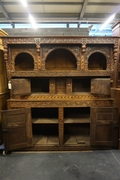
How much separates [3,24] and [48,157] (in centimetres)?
394

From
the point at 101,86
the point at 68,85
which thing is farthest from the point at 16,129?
the point at 101,86

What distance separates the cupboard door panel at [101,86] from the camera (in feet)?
6.14

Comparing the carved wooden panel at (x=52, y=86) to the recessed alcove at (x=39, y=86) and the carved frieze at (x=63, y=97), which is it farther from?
the recessed alcove at (x=39, y=86)

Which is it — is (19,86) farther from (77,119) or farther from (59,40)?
(77,119)

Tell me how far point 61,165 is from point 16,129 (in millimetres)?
892

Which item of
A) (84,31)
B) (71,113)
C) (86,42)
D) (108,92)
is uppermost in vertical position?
(84,31)

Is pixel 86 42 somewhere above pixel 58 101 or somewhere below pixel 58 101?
above

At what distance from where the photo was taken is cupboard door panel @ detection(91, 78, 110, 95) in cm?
187

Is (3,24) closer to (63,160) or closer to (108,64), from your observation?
(108,64)

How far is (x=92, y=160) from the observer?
1796 mm

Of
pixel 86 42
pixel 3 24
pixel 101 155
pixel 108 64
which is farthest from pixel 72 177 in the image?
pixel 3 24

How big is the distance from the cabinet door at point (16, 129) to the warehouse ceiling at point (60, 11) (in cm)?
256

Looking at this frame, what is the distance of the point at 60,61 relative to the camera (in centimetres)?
226

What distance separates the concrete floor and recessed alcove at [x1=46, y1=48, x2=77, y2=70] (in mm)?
1560
